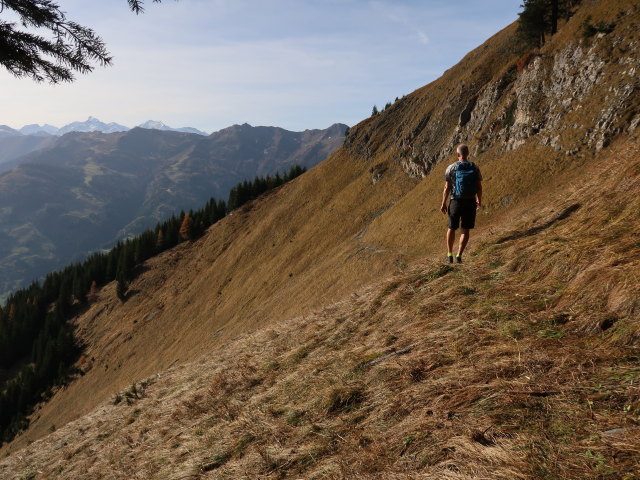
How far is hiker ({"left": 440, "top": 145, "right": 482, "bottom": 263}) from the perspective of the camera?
1080cm

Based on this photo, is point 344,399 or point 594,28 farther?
point 594,28

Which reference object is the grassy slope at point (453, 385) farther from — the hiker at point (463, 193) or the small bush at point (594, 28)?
the small bush at point (594, 28)

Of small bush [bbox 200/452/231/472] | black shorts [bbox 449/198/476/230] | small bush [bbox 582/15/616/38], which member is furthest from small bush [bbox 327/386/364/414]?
small bush [bbox 582/15/616/38]

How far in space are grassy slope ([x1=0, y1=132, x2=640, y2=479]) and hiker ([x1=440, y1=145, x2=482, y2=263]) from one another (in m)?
0.93

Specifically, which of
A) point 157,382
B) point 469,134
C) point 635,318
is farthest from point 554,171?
point 157,382

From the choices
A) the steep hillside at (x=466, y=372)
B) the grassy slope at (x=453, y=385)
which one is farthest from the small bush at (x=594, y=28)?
the grassy slope at (x=453, y=385)

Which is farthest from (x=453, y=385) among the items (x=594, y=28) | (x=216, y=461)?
(x=594, y=28)

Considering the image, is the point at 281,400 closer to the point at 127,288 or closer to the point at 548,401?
the point at 548,401

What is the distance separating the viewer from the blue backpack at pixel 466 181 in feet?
35.3

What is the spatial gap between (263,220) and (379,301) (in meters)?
57.0

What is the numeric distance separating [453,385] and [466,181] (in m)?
7.56

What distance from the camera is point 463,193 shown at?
10844mm

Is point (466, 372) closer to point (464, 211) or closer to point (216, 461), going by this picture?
point (216, 461)

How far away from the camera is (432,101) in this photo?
180 feet
